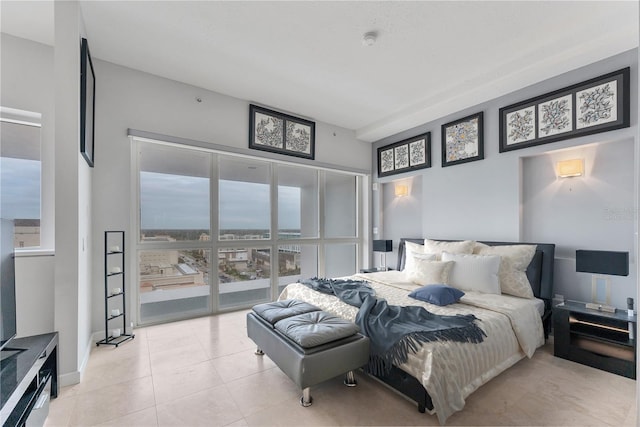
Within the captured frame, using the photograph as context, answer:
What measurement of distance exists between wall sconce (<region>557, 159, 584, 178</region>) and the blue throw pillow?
1786 millimetres

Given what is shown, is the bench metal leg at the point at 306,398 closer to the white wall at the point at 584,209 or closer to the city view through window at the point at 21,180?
the city view through window at the point at 21,180

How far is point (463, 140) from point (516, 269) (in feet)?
6.13

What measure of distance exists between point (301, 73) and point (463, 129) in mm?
2348

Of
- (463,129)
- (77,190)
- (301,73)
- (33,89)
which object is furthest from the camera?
(463,129)

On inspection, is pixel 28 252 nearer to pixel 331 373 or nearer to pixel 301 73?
pixel 331 373

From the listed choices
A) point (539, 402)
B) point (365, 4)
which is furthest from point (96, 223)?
point (539, 402)

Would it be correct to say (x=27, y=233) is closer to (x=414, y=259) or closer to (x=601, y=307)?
(x=414, y=259)

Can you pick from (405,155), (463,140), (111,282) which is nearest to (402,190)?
(405,155)

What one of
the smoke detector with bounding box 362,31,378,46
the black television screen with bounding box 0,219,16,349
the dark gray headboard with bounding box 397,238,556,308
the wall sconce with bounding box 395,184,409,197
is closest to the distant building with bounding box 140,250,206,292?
Result: the black television screen with bounding box 0,219,16,349

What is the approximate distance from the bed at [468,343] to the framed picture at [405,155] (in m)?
1.49

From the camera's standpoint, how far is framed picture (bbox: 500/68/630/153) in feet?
8.66

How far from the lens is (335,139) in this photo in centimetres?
505

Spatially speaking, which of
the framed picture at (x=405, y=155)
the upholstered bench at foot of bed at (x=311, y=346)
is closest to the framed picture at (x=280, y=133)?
the framed picture at (x=405, y=155)

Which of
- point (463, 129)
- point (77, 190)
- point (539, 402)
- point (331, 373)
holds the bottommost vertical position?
point (539, 402)
